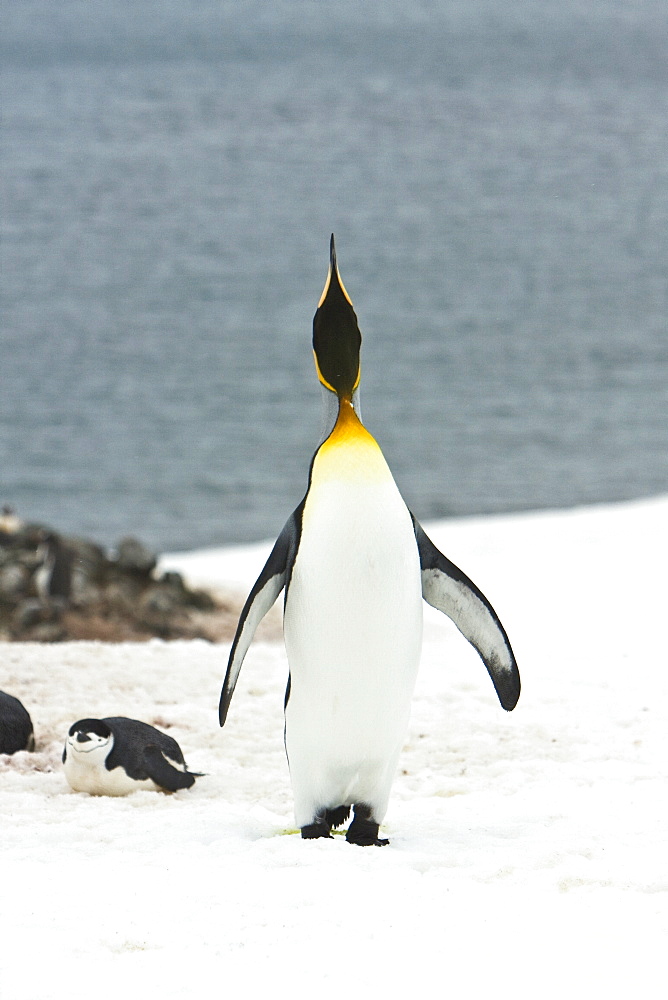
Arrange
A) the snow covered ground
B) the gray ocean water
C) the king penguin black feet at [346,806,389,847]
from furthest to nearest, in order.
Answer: the gray ocean water
the king penguin black feet at [346,806,389,847]
the snow covered ground

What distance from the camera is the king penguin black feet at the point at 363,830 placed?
10.9 feet

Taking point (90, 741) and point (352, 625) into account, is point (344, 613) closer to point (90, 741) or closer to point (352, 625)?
point (352, 625)

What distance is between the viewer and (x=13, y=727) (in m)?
4.38

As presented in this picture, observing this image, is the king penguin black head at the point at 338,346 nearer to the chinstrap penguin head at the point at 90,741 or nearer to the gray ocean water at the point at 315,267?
the chinstrap penguin head at the point at 90,741

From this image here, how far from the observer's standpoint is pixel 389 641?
3.23 metres

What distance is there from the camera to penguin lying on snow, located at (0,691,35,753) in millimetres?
4363

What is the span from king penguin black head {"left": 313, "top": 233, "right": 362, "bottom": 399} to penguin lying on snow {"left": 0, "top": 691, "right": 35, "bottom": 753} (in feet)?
5.88

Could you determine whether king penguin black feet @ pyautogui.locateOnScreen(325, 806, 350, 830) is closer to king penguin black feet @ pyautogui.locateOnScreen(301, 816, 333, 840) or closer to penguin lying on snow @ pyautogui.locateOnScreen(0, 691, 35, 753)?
king penguin black feet @ pyautogui.locateOnScreen(301, 816, 333, 840)

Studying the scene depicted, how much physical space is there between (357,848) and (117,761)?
1156 millimetres

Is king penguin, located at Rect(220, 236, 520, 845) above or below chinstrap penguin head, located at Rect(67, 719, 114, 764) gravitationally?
above

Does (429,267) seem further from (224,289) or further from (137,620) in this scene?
(137,620)

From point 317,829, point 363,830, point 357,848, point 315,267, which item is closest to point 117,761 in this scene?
point 317,829

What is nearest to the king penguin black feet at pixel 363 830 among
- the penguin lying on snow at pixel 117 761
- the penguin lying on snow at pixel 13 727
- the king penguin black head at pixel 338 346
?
the penguin lying on snow at pixel 117 761

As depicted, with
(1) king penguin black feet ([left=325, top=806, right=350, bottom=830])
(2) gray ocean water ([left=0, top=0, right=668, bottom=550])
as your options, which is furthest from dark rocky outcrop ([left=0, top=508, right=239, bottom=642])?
(2) gray ocean water ([left=0, top=0, right=668, bottom=550])
